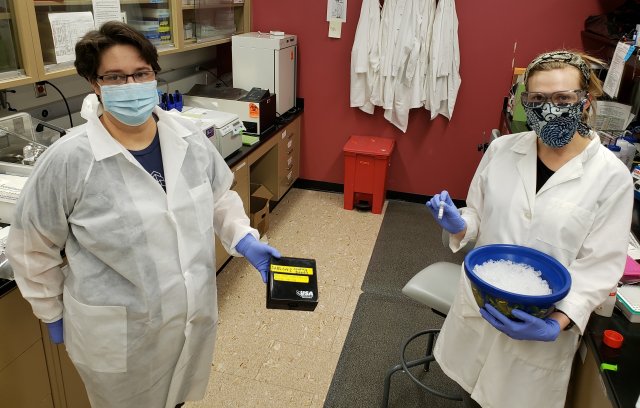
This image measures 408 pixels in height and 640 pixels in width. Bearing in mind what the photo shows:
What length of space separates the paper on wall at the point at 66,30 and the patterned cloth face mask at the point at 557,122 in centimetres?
177

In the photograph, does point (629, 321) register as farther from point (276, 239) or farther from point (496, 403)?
point (276, 239)

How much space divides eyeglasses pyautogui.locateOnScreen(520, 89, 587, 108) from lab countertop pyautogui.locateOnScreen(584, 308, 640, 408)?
25.1 inches

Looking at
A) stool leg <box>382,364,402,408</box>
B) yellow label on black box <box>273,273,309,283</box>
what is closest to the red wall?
stool leg <box>382,364,402,408</box>

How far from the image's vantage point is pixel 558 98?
132cm

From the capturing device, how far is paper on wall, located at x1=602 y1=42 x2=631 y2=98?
7.25 ft

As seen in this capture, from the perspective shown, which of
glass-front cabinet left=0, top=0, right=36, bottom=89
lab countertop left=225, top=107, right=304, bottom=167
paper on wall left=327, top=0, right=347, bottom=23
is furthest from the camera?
paper on wall left=327, top=0, right=347, bottom=23

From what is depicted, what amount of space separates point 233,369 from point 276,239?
4.34 feet

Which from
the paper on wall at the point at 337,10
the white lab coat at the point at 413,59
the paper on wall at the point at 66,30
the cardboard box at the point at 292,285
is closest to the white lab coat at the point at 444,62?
the white lab coat at the point at 413,59

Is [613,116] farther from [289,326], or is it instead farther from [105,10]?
[105,10]

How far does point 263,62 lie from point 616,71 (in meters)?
2.32

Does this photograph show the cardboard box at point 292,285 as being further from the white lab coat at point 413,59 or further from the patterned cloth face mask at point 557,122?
the white lab coat at point 413,59

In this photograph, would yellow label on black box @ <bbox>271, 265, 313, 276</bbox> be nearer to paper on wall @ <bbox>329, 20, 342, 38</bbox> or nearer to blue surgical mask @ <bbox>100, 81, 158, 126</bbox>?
blue surgical mask @ <bbox>100, 81, 158, 126</bbox>

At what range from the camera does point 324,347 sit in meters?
2.45

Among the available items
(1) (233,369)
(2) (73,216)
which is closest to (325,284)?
(1) (233,369)
